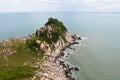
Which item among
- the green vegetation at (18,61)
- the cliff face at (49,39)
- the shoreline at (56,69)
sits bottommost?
the shoreline at (56,69)

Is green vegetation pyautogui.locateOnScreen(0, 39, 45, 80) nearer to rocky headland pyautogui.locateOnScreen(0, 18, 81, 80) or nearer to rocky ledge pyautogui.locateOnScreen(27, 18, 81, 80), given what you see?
rocky headland pyautogui.locateOnScreen(0, 18, 81, 80)

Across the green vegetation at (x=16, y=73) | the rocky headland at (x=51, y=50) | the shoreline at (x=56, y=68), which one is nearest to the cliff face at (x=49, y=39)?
the rocky headland at (x=51, y=50)

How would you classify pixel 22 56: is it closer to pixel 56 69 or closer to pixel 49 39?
pixel 56 69

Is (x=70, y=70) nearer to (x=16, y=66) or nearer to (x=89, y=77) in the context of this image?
(x=89, y=77)

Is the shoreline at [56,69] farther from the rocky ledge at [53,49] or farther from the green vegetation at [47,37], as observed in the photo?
the green vegetation at [47,37]

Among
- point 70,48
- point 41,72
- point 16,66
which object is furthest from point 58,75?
point 70,48

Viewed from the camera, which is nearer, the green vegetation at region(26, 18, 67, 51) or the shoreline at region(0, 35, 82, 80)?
the shoreline at region(0, 35, 82, 80)

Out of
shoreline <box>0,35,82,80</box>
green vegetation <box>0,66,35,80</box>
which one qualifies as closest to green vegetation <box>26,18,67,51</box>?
shoreline <box>0,35,82,80</box>

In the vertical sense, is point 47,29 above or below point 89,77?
above
